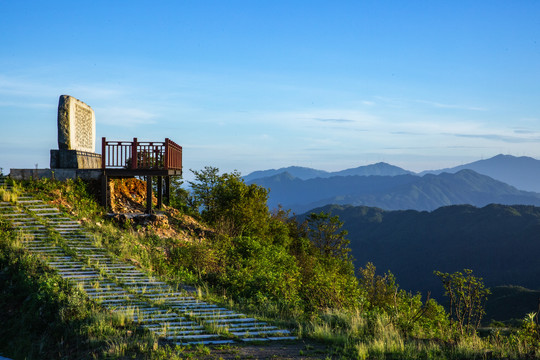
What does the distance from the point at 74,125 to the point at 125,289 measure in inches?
495

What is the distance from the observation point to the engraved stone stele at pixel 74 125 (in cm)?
2000

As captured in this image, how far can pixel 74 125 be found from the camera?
68.0 ft

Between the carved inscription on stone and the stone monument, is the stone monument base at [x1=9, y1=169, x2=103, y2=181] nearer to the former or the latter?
the stone monument

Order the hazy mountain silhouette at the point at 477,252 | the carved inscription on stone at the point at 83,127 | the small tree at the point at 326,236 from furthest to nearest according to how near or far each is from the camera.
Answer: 1. the hazy mountain silhouette at the point at 477,252
2. the small tree at the point at 326,236
3. the carved inscription on stone at the point at 83,127

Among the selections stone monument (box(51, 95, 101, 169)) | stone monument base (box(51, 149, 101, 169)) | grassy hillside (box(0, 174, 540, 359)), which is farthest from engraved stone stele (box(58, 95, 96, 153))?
grassy hillside (box(0, 174, 540, 359))

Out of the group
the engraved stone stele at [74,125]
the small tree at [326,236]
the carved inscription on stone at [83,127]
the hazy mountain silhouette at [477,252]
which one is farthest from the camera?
the hazy mountain silhouette at [477,252]

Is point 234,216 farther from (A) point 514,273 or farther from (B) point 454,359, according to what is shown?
(A) point 514,273

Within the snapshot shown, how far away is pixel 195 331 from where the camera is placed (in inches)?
321

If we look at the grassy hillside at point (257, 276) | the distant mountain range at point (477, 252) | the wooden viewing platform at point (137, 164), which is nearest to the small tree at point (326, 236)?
the grassy hillside at point (257, 276)

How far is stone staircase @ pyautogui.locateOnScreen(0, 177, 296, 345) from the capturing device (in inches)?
323

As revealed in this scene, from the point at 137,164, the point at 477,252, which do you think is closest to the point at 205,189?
the point at 137,164

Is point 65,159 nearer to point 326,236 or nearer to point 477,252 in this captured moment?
point 326,236

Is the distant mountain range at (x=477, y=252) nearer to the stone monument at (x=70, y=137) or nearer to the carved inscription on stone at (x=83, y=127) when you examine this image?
the carved inscription on stone at (x=83, y=127)

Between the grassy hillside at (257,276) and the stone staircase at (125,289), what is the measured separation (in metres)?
0.54
